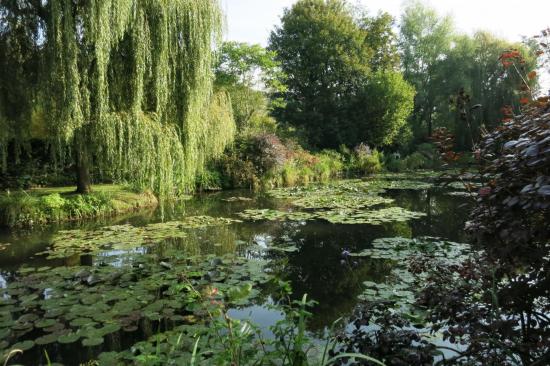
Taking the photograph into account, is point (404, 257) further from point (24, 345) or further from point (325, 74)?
point (325, 74)

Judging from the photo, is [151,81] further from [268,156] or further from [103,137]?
[268,156]

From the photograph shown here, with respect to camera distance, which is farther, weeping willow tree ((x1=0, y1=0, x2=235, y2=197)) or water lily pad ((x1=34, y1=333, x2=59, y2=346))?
weeping willow tree ((x1=0, y1=0, x2=235, y2=197))

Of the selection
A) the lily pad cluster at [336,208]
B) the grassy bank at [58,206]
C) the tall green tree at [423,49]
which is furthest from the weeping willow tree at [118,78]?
the tall green tree at [423,49]

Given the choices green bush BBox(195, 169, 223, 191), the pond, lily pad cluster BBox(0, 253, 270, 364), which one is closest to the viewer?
lily pad cluster BBox(0, 253, 270, 364)

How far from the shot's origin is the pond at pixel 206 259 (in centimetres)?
365

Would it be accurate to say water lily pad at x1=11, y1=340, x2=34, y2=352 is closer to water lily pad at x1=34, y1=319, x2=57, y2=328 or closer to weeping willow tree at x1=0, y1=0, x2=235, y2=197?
water lily pad at x1=34, y1=319, x2=57, y2=328

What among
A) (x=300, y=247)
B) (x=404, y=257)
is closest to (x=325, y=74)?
(x=300, y=247)

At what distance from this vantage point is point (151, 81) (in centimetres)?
850

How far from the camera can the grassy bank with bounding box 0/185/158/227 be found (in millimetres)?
8188

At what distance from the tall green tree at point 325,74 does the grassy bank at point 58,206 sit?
1566 centimetres

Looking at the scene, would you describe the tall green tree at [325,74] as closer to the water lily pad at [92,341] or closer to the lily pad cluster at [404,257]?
the lily pad cluster at [404,257]

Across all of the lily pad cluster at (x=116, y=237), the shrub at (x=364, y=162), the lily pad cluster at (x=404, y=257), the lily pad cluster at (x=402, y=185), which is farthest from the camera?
the shrub at (x=364, y=162)

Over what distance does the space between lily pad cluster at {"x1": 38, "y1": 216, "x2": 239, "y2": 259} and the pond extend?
20 millimetres

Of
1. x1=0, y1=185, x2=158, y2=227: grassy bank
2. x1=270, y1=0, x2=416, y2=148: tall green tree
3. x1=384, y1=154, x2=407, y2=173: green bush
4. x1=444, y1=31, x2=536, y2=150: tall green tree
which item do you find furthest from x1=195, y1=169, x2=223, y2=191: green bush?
x1=444, y1=31, x2=536, y2=150: tall green tree
